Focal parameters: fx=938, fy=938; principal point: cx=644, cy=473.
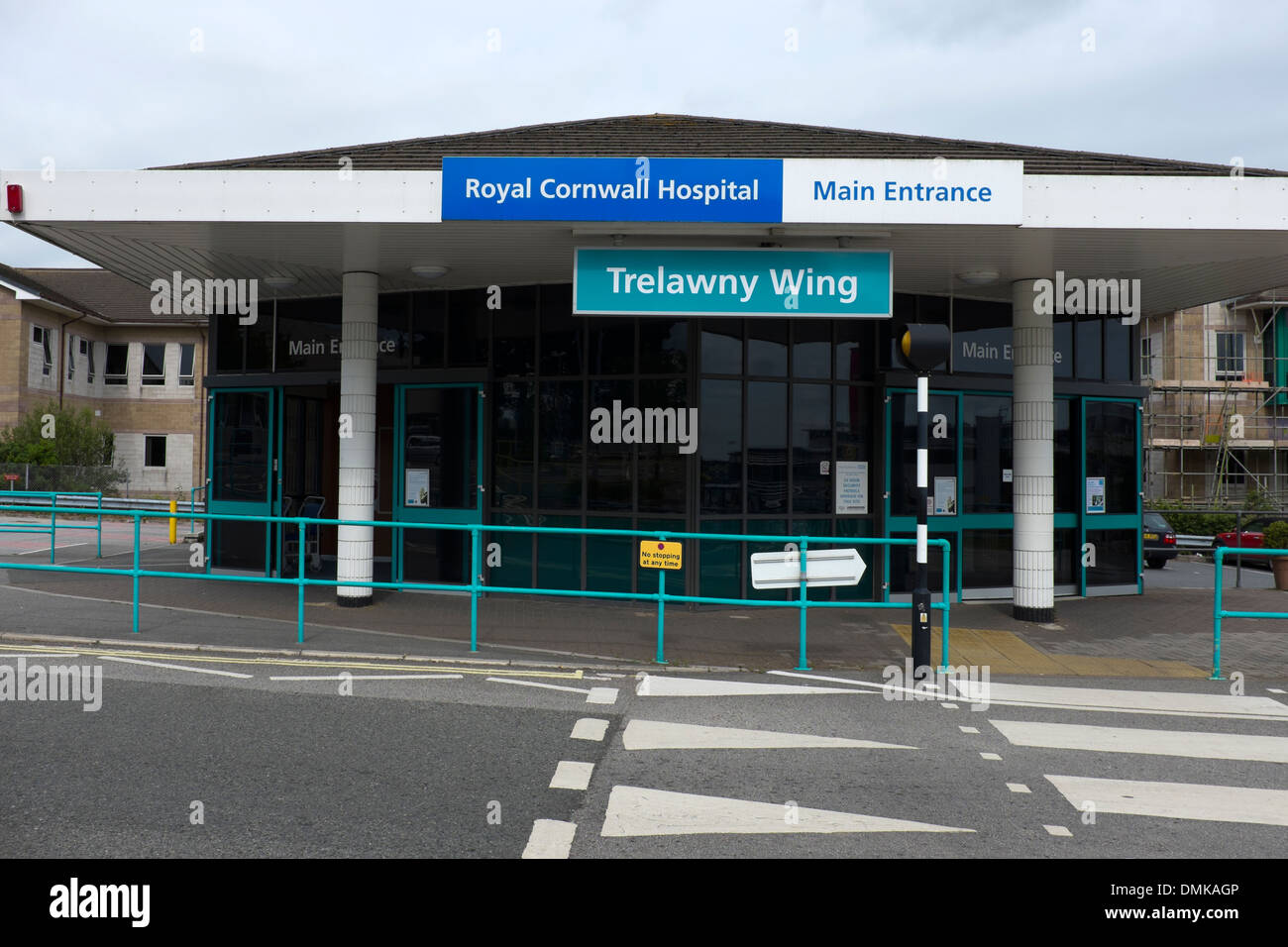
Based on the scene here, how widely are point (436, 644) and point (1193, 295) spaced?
1119 centimetres

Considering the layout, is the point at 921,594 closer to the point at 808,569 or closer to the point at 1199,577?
the point at 808,569

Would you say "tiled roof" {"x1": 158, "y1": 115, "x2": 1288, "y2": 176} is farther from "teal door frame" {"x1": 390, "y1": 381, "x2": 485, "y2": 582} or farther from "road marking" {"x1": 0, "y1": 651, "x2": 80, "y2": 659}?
"road marking" {"x1": 0, "y1": 651, "x2": 80, "y2": 659}

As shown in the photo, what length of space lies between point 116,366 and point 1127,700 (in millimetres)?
40751

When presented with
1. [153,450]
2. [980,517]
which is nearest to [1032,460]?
A: [980,517]

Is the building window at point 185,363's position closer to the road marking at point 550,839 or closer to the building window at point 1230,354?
the road marking at point 550,839

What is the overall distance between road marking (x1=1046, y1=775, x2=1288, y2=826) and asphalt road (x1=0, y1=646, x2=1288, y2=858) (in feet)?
0.06

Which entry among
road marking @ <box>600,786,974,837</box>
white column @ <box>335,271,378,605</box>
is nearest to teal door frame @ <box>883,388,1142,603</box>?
white column @ <box>335,271,378,605</box>

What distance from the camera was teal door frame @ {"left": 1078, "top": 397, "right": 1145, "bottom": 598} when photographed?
1352cm

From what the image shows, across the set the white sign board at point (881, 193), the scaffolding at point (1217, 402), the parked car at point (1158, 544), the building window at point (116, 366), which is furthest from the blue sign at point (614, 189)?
the building window at point (116, 366)

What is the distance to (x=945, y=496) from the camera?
1282 centimetres

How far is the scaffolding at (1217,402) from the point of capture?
110ft

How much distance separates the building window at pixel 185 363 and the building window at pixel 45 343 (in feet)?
14.5
